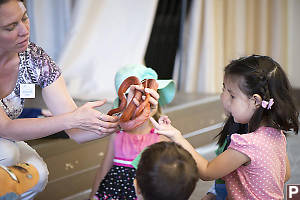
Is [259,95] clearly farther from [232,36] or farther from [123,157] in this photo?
[232,36]

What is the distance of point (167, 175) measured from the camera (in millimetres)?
1194

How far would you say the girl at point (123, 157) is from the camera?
186cm

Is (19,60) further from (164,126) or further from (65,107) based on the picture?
(164,126)

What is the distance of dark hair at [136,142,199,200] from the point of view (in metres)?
1.19

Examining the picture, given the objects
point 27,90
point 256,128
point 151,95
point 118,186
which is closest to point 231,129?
point 256,128

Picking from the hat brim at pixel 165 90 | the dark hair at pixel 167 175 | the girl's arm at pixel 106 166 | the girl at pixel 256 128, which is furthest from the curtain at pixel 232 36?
the dark hair at pixel 167 175

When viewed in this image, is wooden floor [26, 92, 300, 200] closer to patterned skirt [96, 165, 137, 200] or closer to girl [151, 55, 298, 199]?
patterned skirt [96, 165, 137, 200]

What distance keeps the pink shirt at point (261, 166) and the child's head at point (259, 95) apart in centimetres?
5

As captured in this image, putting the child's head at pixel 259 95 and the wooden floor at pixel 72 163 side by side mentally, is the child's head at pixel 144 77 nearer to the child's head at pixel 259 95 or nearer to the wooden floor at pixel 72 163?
the wooden floor at pixel 72 163

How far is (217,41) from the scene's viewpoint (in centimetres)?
379

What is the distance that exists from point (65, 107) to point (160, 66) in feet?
7.14

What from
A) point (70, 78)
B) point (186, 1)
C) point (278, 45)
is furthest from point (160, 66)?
point (278, 45)

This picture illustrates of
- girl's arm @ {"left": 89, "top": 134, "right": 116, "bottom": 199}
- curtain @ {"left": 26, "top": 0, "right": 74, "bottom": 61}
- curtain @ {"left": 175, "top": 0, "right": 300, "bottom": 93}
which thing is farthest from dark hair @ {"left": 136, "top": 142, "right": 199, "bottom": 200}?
curtain @ {"left": 175, "top": 0, "right": 300, "bottom": 93}

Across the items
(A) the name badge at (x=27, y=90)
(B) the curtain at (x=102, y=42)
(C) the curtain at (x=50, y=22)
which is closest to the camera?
(A) the name badge at (x=27, y=90)
